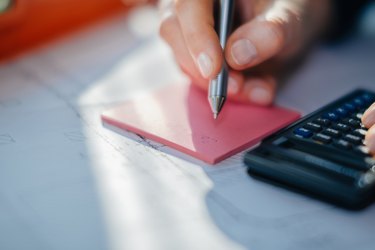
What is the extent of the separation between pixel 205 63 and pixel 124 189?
0.14m

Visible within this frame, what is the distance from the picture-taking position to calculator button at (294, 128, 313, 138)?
44 centimetres

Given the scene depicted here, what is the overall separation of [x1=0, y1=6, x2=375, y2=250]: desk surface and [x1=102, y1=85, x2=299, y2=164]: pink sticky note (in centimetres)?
1

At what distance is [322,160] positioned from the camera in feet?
1.31

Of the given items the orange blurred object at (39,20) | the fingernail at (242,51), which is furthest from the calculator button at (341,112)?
the orange blurred object at (39,20)

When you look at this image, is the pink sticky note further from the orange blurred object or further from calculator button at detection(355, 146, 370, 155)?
the orange blurred object

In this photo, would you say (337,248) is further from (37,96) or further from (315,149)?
(37,96)

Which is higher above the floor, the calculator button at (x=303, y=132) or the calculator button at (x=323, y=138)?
the calculator button at (x=303, y=132)

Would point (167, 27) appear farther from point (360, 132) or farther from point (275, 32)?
point (360, 132)

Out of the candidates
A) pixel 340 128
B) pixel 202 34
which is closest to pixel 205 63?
pixel 202 34

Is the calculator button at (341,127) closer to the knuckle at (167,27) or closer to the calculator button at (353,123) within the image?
the calculator button at (353,123)

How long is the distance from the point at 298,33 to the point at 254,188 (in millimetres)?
310

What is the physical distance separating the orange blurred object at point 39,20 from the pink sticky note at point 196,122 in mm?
242

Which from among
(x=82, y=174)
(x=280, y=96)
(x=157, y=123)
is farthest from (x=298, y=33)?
(x=82, y=174)

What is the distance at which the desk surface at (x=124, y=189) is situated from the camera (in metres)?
0.35
